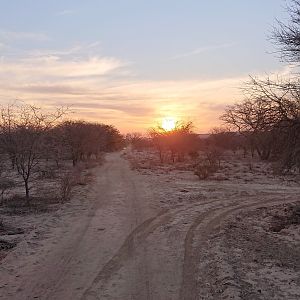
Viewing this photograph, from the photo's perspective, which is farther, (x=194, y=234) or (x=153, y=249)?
(x=194, y=234)

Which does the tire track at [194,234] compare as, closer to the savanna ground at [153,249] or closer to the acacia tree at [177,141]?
the savanna ground at [153,249]

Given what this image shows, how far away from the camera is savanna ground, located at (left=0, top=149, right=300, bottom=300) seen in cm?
782

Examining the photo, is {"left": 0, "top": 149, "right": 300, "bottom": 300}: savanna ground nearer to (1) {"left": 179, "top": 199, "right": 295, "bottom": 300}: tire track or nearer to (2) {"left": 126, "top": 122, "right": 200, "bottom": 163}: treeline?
(1) {"left": 179, "top": 199, "right": 295, "bottom": 300}: tire track

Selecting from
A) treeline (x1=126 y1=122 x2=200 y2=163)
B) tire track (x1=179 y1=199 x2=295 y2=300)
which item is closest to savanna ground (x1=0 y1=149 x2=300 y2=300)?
tire track (x1=179 y1=199 x2=295 y2=300)

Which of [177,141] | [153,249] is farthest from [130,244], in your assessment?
[177,141]


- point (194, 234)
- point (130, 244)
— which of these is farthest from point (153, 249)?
point (194, 234)

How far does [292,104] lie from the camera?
42.7 feet

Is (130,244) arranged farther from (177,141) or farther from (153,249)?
(177,141)

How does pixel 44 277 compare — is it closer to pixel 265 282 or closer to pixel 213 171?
pixel 265 282

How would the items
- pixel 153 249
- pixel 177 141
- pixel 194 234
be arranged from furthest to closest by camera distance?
pixel 177 141
pixel 194 234
pixel 153 249

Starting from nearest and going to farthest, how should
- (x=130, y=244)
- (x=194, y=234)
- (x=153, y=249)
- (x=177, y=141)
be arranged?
(x=153, y=249) < (x=130, y=244) < (x=194, y=234) < (x=177, y=141)

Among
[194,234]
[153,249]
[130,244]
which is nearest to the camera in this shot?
[153,249]

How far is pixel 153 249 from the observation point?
10.6m

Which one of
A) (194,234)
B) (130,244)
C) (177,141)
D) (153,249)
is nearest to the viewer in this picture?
(153,249)
